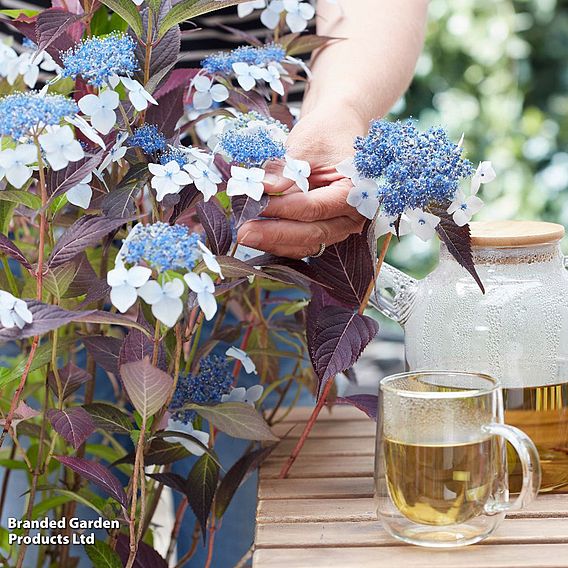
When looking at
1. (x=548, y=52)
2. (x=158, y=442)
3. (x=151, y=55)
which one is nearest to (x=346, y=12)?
(x=151, y=55)

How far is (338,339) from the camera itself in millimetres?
711

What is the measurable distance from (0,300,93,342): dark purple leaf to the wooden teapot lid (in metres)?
0.33

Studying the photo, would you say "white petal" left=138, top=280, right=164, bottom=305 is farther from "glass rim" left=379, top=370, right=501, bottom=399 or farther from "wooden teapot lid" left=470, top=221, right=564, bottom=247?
"wooden teapot lid" left=470, top=221, right=564, bottom=247

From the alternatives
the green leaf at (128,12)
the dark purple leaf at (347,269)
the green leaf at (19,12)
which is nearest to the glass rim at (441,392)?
the dark purple leaf at (347,269)

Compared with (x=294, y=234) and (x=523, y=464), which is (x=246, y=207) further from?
(x=523, y=464)

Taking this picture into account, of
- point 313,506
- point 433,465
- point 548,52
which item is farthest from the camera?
point 548,52

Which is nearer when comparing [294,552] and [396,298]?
[294,552]

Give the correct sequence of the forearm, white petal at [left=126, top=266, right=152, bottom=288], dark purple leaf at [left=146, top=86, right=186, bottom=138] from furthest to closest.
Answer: the forearm < dark purple leaf at [left=146, top=86, right=186, bottom=138] < white petal at [left=126, top=266, right=152, bottom=288]

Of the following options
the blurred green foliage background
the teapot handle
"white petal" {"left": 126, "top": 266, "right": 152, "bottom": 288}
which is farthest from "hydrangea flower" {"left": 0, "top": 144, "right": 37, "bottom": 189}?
the blurred green foliage background

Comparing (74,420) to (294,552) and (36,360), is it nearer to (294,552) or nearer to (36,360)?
(36,360)

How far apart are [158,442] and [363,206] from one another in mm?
279

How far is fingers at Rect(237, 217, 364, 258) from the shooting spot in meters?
0.70

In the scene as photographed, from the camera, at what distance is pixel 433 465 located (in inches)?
25.2

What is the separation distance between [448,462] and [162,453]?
10.7 inches
